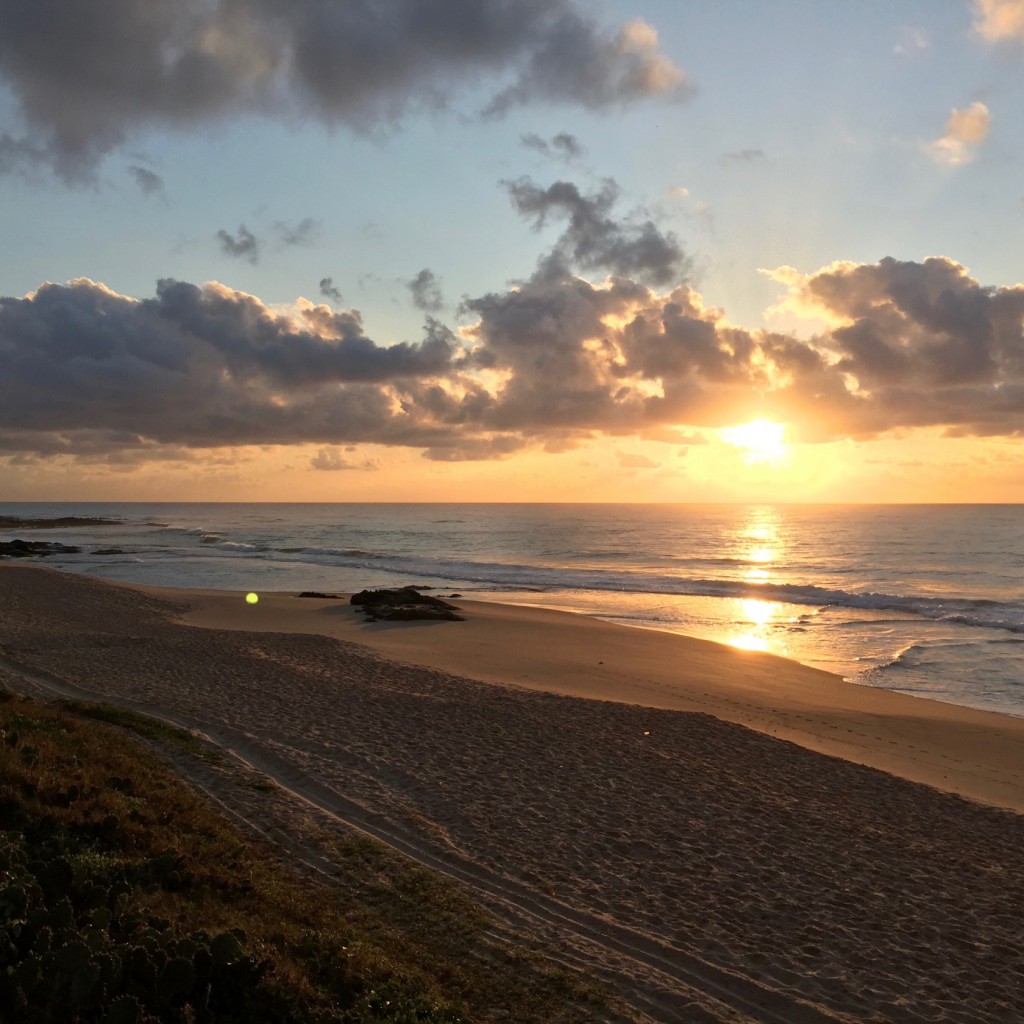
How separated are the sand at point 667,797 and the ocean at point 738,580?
6386 mm

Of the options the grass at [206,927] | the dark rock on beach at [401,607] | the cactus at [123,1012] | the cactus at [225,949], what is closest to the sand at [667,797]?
the grass at [206,927]

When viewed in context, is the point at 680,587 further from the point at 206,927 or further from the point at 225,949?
the point at 225,949

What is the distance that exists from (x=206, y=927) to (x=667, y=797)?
720 cm

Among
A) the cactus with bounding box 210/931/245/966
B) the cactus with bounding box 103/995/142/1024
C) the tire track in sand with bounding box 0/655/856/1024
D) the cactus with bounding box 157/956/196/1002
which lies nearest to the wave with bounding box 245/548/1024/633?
the tire track in sand with bounding box 0/655/856/1024

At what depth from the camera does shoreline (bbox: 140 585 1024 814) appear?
50.8 ft

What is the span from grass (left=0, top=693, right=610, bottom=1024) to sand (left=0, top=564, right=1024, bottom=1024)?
71 cm

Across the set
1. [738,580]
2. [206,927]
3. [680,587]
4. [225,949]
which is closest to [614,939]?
[206,927]

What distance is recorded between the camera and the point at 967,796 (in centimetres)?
1314

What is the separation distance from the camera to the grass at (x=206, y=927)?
16.1 feet

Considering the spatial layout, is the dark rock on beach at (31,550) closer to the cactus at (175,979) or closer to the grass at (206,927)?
the grass at (206,927)

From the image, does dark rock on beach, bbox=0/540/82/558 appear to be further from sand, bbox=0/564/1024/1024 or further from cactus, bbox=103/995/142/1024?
cactus, bbox=103/995/142/1024

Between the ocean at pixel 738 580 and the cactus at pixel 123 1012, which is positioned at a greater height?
the cactus at pixel 123 1012

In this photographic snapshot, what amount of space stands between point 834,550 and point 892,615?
50789 millimetres

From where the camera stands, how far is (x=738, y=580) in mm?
54625
